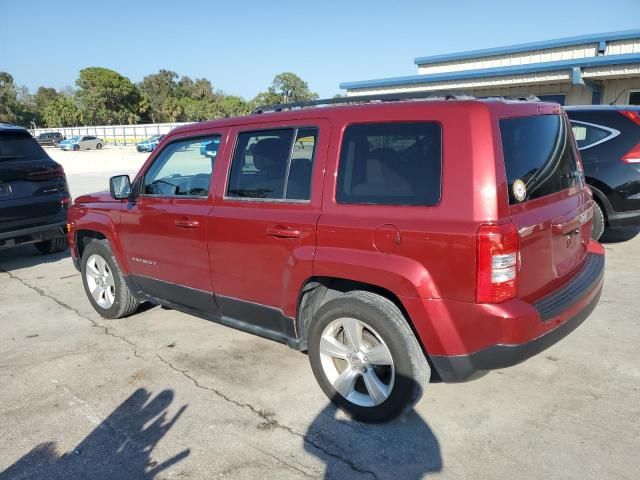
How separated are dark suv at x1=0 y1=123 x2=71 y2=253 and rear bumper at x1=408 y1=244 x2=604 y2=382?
230 inches

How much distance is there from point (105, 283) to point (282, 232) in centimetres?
266

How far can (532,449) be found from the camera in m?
2.74

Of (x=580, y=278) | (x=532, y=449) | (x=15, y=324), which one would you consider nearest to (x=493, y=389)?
(x=532, y=449)

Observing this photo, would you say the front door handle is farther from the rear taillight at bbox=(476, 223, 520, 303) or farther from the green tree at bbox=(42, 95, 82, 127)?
the green tree at bbox=(42, 95, 82, 127)

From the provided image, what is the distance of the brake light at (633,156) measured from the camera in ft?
19.9

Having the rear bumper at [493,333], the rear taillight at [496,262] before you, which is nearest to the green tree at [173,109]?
the rear bumper at [493,333]

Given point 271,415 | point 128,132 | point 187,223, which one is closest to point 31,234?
point 187,223

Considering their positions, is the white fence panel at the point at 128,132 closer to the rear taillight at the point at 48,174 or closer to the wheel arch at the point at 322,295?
the rear taillight at the point at 48,174

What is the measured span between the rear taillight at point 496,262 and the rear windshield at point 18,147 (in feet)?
21.2

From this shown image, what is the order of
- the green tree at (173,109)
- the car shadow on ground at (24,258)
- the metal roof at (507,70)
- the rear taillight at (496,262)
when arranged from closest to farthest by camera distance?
the rear taillight at (496,262)
the car shadow on ground at (24,258)
the metal roof at (507,70)
the green tree at (173,109)

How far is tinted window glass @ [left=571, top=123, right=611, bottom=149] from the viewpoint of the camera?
6.28 metres

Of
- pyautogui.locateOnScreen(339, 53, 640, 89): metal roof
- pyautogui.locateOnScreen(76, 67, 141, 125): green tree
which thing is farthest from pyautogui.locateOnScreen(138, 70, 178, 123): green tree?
pyautogui.locateOnScreen(339, 53, 640, 89): metal roof

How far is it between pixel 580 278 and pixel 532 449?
3.53 ft

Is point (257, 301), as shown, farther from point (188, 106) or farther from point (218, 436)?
point (188, 106)
